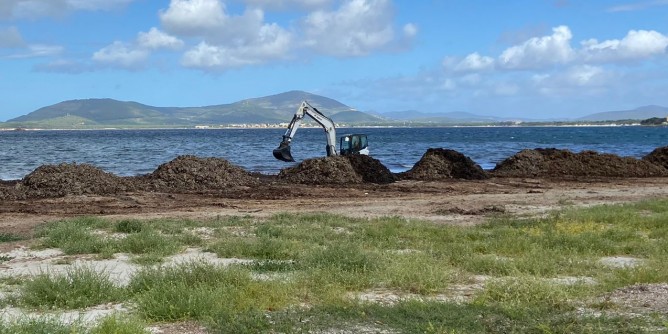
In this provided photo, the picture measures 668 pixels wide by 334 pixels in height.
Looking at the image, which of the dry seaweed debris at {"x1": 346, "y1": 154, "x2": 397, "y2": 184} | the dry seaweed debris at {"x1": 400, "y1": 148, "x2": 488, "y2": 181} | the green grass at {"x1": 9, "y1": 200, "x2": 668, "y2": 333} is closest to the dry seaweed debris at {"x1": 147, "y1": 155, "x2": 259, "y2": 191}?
the dry seaweed debris at {"x1": 346, "y1": 154, "x2": 397, "y2": 184}

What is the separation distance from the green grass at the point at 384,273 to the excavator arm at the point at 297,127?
17.6 meters

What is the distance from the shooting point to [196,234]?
17984mm

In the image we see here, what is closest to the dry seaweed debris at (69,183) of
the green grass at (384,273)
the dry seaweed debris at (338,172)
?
the dry seaweed debris at (338,172)

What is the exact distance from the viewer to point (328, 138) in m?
39.0

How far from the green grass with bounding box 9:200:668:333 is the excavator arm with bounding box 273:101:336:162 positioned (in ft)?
57.9

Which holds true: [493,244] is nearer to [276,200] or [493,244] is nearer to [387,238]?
[387,238]

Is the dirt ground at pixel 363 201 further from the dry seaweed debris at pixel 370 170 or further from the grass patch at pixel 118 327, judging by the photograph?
the grass patch at pixel 118 327

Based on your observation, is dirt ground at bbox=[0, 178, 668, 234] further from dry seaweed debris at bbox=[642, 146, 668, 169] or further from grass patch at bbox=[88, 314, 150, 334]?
grass patch at bbox=[88, 314, 150, 334]

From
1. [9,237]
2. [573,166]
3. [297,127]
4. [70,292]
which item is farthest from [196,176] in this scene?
[70,292]

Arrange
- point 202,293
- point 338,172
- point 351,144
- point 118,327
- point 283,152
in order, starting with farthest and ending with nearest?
point 351,144 → point 283,152 → point 338,172 → point 202,293 → point 118,327

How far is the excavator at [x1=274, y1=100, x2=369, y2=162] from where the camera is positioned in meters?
37.6

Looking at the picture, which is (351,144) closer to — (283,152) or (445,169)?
(283,152)

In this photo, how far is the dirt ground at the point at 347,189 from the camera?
24266 mm

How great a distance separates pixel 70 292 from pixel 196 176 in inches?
865
